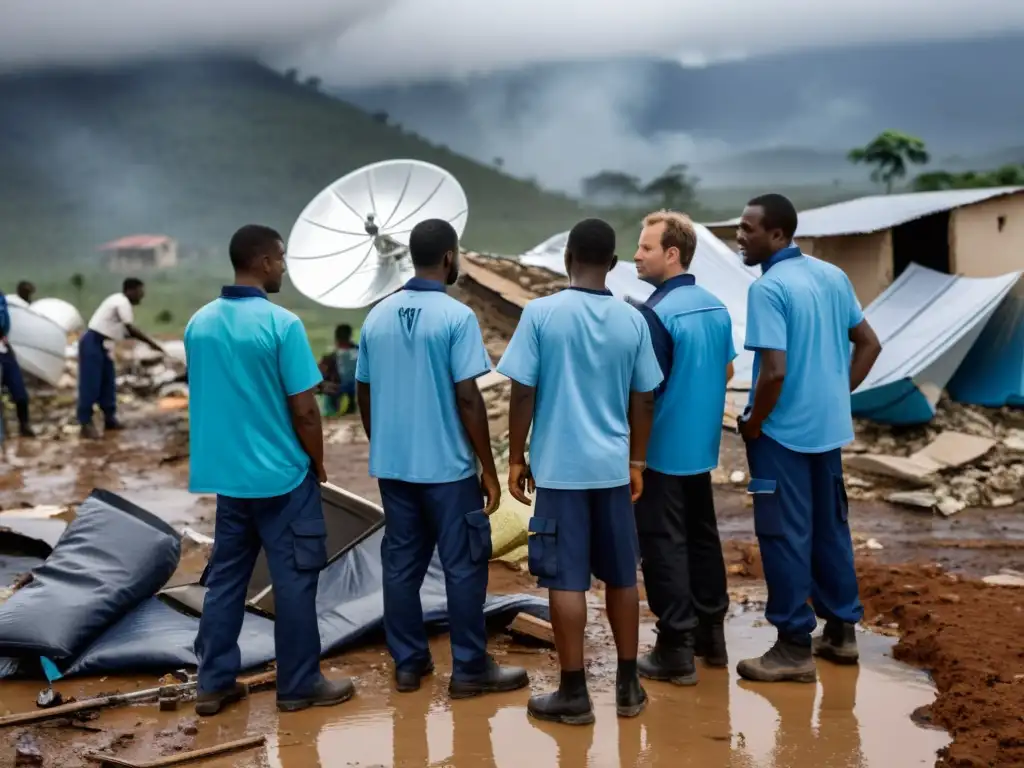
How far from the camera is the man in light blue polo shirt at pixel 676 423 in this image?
3.95m

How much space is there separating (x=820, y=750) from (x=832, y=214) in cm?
1193

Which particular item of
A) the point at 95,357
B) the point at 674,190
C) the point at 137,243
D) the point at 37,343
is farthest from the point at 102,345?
the point at 674,190

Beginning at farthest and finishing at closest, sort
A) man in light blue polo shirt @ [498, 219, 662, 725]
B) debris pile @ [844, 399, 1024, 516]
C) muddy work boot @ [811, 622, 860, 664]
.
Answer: debris pile @ [844, 399, 1024, 516], muddy work boot @ [811, 622, 860, 664], man in light blue polo shirt @ [498, 219, 662, 725]

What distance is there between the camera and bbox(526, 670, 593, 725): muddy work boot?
11.9ft

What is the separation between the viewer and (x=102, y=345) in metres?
11.6

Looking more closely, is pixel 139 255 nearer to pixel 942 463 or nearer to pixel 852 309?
pixel 942 463

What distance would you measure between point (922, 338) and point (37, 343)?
11474 millimetres

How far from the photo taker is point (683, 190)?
61875 mm

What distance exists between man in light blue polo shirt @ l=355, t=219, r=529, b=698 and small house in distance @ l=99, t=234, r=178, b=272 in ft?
182

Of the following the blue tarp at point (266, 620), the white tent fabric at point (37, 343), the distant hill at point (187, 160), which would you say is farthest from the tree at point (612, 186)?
the blue tarp at point (266, 620)

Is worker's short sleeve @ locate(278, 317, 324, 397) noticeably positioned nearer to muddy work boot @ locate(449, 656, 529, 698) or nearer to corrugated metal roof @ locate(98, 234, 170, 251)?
muddy work boot @ locate(449, 656, 529, 698)

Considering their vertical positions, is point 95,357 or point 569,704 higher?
point 95,357

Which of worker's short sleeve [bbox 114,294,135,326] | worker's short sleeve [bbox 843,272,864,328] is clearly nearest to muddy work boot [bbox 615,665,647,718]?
worker's short sleeve [bbox 843,272,864,328]

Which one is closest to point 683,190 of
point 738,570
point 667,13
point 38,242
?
point 667,13
